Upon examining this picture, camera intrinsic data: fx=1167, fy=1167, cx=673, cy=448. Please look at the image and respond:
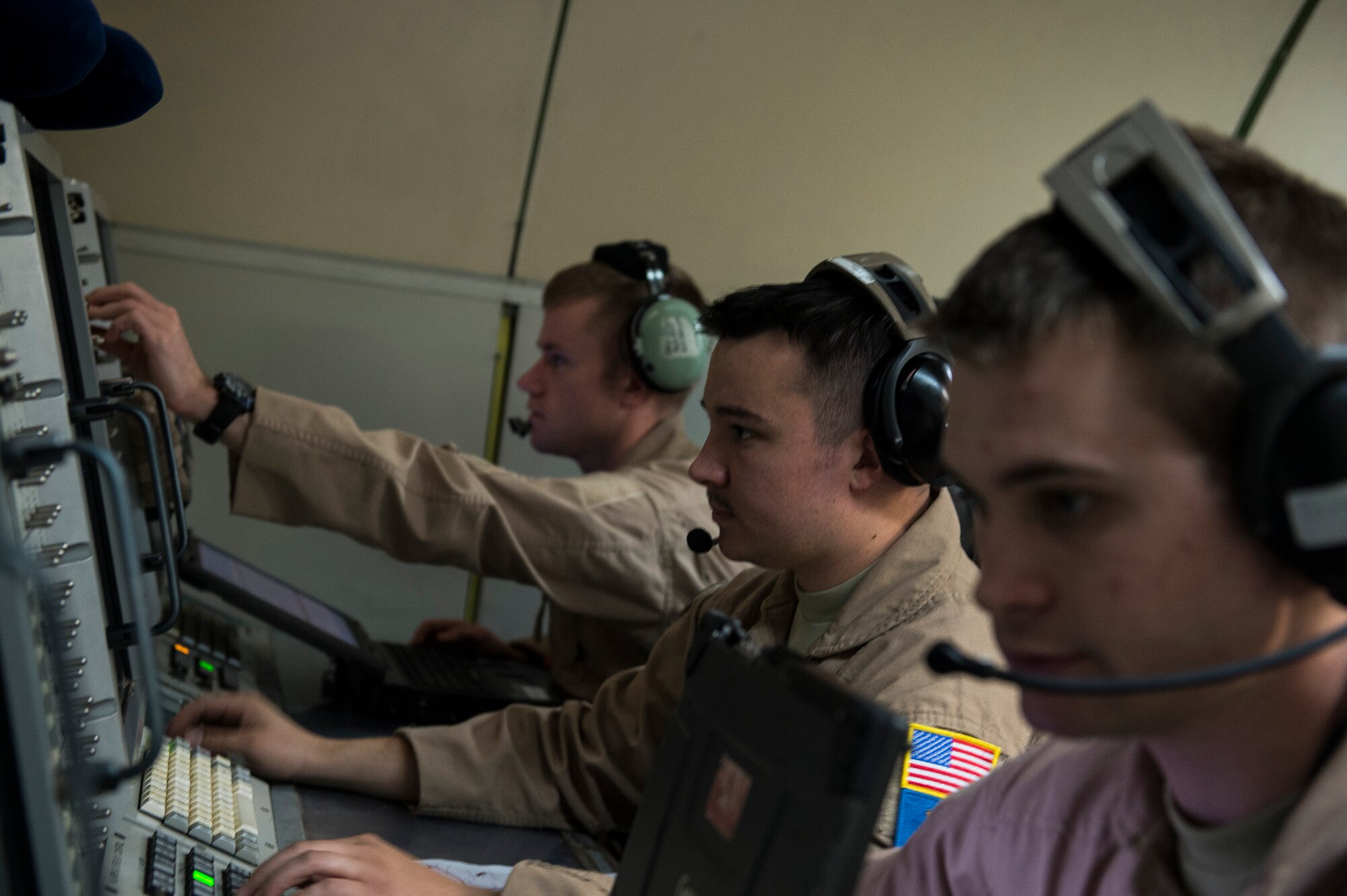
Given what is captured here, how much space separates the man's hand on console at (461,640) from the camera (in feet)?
6.42

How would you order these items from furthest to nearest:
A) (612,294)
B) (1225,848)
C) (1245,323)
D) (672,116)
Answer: (672,116)
(612,294)
(1225,848)
(1245,323)

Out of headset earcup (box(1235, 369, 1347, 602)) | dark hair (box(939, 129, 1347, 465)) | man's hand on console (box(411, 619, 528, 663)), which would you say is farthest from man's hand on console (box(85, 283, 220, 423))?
headset earcup (box(1235, 369, 1347, 602))

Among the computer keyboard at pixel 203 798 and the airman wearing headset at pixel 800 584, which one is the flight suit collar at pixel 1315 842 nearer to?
the airman wearing headset at pixel 800 584

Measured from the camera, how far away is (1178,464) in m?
0.50

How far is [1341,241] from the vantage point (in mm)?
531

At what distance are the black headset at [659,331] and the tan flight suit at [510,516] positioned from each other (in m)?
0.17

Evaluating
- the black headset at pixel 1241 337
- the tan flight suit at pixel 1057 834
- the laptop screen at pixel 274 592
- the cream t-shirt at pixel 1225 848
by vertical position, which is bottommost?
the laptop screen at pixel 274 592

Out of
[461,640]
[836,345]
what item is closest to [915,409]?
[836,345]

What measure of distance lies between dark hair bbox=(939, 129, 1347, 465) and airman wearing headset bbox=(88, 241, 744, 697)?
1.15m

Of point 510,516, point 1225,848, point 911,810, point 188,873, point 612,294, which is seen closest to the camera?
point 1225,848

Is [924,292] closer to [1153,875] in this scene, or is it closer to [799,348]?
[799,348]

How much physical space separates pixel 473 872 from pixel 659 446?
1074 mm

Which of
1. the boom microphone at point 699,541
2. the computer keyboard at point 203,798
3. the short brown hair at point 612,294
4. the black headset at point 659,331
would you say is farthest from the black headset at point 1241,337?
the short brown hair at point 612,294

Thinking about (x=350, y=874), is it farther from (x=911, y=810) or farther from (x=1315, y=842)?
(x=1315, y=842)
